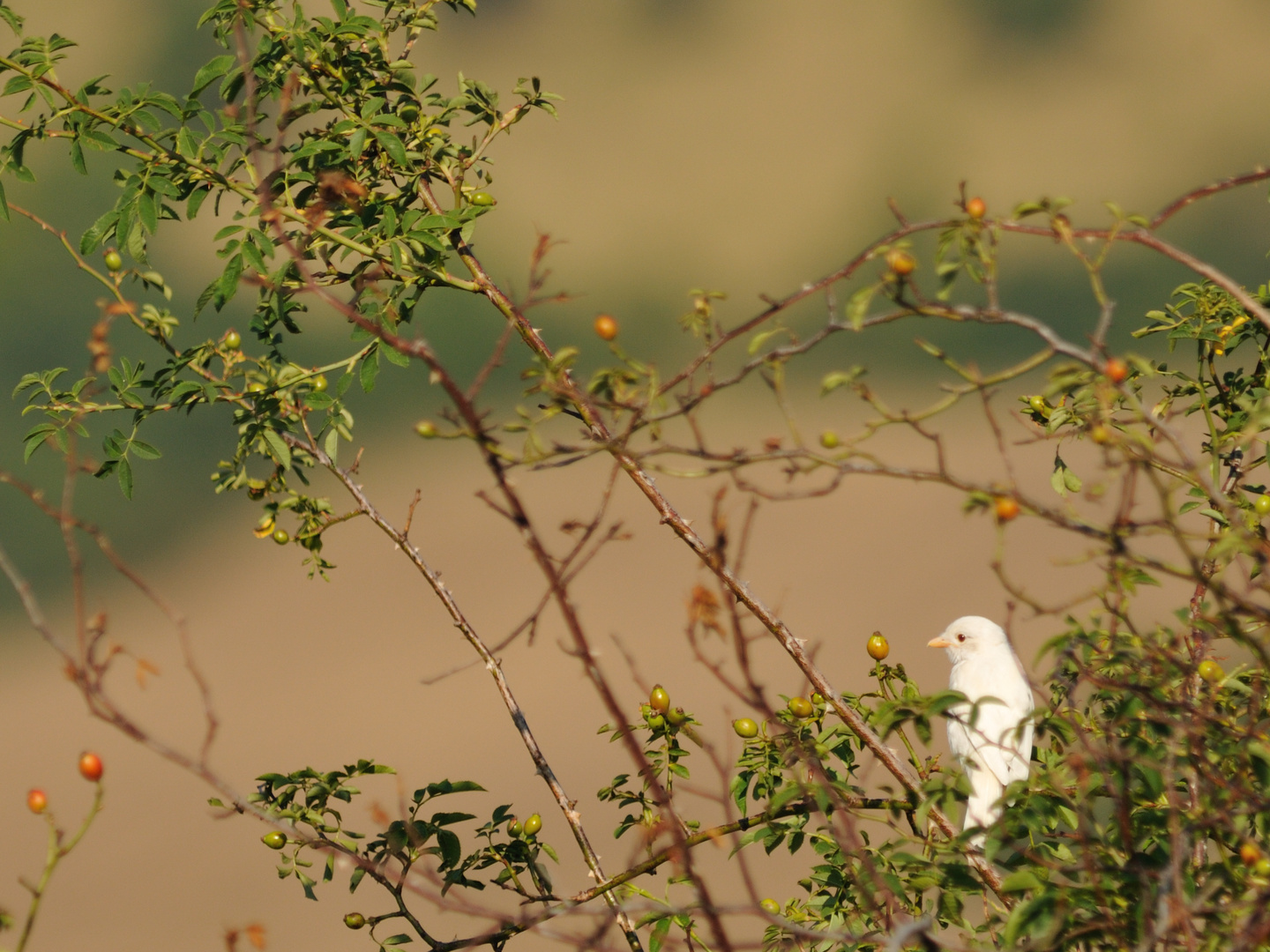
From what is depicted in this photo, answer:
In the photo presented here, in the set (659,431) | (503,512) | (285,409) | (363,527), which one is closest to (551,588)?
(503,512)

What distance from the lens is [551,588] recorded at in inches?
42.0

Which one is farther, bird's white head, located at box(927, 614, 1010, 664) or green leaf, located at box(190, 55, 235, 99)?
bird's white head, located at box(927, 614, 1010, 664)

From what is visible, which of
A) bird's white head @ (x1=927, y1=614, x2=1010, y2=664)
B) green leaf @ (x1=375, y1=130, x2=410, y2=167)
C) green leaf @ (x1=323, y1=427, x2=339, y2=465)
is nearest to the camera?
green leaf @ (x1=375, y1=130, x2=410, y2=167)

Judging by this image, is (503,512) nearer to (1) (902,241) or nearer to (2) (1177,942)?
(1) (902,241)

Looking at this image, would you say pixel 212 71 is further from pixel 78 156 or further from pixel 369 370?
pixel 369 370

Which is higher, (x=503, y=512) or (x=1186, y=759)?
(x=503, y=512)

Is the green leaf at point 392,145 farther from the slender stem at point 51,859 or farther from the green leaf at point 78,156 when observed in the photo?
the slender stem at point 51,859

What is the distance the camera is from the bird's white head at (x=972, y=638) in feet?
11.4

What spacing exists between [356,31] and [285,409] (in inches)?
26.3

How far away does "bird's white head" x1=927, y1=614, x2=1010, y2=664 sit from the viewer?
349 cm

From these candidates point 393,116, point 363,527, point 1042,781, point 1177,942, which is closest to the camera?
point 1177,942

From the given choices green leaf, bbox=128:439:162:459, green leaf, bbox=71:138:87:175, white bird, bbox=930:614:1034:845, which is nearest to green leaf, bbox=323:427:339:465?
green leaf, bbox=128:439:162:459

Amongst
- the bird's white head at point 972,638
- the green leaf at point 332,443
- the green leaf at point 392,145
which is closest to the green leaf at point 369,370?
the green leaf at point 332,443

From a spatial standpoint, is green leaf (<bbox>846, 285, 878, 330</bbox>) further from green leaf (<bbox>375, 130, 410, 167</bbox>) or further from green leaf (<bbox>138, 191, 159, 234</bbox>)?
green leaf (<bbox>138, 191, 159, 234</bbox>)
